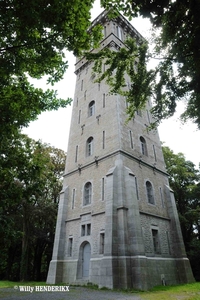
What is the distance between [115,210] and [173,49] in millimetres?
9630

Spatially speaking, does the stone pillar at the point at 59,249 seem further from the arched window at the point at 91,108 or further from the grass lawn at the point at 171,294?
the arched window at the point at 91,108

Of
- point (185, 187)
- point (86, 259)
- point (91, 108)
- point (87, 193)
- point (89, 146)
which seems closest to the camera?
point (86, 259)

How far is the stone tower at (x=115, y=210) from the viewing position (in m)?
12.4

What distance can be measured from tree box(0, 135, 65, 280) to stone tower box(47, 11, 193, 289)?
11.0 ft

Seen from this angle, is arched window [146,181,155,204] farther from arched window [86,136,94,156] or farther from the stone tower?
arched window [86,136,94,156]

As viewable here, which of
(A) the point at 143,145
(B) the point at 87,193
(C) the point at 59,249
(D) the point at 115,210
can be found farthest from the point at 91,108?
(C) the point at 59,249

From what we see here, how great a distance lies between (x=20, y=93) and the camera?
27.9ft

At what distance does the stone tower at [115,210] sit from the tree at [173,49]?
596cm

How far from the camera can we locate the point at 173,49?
30.1 ft

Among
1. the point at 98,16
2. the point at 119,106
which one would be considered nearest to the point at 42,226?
the point at 119,106

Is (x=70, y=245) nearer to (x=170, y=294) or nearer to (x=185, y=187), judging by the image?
(x=170, y=294)

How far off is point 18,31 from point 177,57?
6.53 m

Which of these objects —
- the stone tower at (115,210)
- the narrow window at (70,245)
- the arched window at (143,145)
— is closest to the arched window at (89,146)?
the stone tower at (115,210)

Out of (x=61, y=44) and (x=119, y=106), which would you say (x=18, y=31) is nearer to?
(x=61, y=44)
